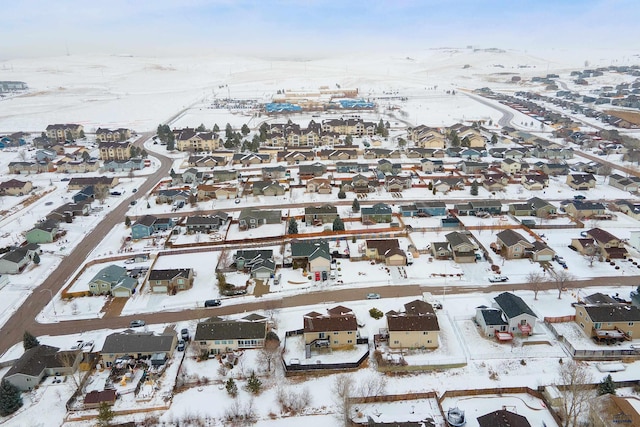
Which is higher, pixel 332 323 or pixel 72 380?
pixel 332 323

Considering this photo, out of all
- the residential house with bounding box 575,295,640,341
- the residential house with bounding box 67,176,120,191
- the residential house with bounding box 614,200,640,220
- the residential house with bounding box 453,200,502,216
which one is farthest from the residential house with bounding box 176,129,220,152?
the residential house with bounding box 575,295,640,341

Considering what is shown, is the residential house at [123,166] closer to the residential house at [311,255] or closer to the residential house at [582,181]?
the residential house at [311,255]

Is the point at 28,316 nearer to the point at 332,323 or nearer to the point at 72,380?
the point at 72,380

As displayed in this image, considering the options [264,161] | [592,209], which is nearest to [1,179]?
[264,161]

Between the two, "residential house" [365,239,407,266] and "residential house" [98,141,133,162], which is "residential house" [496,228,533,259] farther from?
"residential house" [98,141,133,162]

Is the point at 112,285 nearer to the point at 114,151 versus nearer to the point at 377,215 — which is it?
the point at 377,215

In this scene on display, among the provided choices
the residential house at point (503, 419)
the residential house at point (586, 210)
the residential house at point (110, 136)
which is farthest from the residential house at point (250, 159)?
the residential house at point (503, 419)
